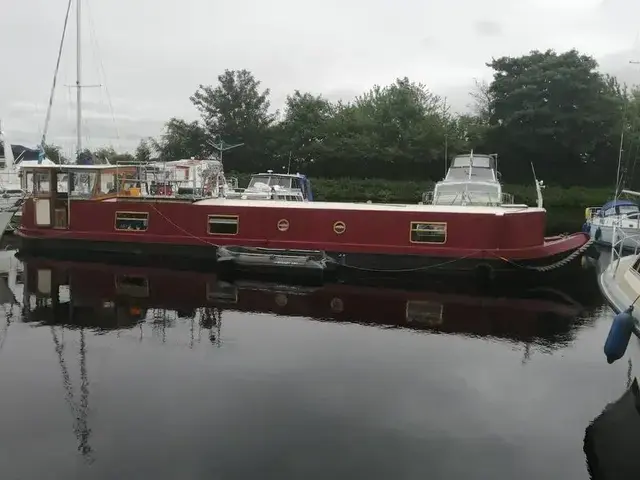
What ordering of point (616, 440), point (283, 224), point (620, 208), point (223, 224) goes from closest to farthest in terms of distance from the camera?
point (616, 440), point (283, 224), point (223, 224), point (620, 208)

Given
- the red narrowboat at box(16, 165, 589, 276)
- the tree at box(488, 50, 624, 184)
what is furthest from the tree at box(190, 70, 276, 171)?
the red narrowboat at box(16, 165, 589, 276)

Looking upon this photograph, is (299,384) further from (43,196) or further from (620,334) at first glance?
(43,196)

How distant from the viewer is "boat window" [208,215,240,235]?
16.9 metres

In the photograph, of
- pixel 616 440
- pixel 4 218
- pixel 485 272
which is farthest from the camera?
pixel 4 218

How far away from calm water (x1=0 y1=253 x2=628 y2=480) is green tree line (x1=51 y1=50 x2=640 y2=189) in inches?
1172

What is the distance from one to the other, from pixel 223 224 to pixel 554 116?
3087cm

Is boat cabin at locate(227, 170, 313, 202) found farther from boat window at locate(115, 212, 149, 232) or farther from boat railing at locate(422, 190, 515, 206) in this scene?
boat railing at locate(422, 190, 515, 206)

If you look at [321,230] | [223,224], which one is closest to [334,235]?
[321,230]

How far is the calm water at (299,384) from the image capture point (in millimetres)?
6414

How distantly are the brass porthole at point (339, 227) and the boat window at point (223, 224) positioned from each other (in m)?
2.92

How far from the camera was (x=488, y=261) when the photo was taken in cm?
1519

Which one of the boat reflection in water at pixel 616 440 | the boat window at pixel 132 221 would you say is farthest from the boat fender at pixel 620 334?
the boat window at pixel 132 221

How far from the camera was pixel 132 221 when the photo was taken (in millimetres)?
17734

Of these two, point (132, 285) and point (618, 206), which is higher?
point (618, 206)
